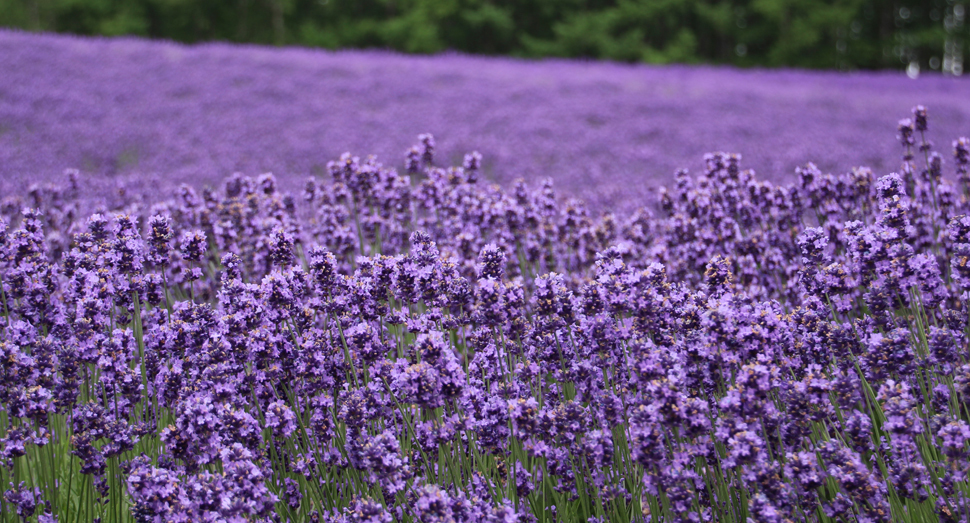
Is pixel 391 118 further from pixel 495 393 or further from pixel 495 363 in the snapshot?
pixel 495 393

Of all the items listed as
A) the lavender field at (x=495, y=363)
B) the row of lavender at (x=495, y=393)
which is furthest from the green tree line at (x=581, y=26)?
the row of lavender at (x=495, y=393)

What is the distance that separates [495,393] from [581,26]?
89.4ft

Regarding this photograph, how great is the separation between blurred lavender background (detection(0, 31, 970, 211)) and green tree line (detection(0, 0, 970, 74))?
1091 centimetres

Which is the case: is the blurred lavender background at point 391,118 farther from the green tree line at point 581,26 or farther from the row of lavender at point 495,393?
the green tree line at point 581,26

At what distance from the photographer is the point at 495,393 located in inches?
95.2

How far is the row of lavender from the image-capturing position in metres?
1.94

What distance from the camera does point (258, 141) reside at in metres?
11.5

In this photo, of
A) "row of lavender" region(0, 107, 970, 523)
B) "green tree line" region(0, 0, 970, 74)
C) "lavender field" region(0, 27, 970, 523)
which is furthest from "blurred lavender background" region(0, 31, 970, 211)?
"green tree line" region(0, 0, 970, 74)

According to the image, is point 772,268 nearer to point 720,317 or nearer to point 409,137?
point 720,317

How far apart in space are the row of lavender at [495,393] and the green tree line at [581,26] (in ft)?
84.9

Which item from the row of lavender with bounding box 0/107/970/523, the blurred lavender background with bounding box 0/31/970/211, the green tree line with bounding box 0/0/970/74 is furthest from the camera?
the green tree line with bounding box 0/0/970/74

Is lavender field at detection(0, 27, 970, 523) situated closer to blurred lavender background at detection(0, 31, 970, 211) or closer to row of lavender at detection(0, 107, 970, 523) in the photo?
row of lavender at detection(0, 107, 970, 523)

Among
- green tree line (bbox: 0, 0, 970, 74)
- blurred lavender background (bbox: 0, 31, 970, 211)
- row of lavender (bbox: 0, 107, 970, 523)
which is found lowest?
row of lavender (bbox: 0, 107, 970, 523)

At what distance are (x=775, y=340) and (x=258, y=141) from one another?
1082 cm
